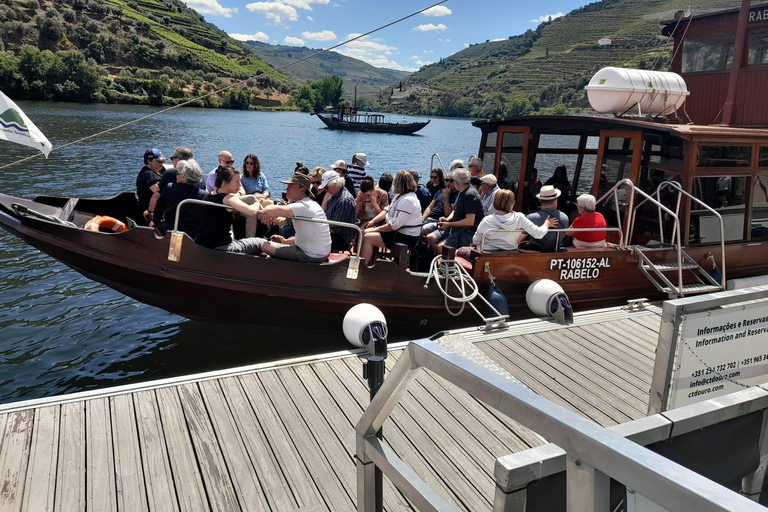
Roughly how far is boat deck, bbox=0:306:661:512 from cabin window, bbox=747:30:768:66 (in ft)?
19.9

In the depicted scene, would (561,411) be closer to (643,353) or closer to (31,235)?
(643,353)

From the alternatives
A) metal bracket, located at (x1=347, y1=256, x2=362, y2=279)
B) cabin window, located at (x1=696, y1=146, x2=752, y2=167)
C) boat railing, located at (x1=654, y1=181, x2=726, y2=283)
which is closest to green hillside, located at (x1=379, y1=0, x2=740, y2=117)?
cabin window, located at (x1=696, y1=146, x2=752, y2=167)

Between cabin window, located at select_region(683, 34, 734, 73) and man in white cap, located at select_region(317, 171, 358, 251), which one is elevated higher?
cabin window, located at select_region(683, 34, 734, 73)

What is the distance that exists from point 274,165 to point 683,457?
29.8 metres

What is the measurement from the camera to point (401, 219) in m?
6.69

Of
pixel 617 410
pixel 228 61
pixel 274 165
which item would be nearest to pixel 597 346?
pixel 617 410

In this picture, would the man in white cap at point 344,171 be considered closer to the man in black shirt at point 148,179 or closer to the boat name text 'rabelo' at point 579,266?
the man in black shirt at point 148,179

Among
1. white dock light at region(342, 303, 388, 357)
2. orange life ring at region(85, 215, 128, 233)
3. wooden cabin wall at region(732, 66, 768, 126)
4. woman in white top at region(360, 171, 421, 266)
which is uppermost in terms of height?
wooden cabin wall at region(732, 66, 768, 126)

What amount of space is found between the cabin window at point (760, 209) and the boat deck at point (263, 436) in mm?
3582

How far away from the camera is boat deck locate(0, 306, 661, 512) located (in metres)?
3.26

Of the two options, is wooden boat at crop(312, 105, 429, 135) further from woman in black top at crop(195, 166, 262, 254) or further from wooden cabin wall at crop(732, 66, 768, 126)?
woman in black top at crop(195, 166, 262, 254)

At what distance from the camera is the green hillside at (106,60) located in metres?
57.9

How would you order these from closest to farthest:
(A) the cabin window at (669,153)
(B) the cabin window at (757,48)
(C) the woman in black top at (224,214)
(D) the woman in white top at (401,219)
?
1. (C) the woman in black top at (224,214)
2. (D) the woman in white top at (401,219)
3. (A) the cabin window at (669,153)
4. (B) the cabin window at (757,48)

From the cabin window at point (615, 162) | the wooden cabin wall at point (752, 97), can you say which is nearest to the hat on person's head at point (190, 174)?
the cabin window at point (615, 162)
